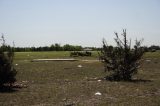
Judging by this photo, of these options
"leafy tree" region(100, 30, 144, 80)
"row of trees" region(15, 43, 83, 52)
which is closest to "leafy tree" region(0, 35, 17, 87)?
"leafy tree" region(100, 30, 144, 80)

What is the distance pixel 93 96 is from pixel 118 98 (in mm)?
1139

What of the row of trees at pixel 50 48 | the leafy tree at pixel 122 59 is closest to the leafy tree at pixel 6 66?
the leafy tree at pixel 122 59

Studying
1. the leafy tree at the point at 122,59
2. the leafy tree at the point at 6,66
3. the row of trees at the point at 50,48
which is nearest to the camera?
the leafy tree at the point at 6,66

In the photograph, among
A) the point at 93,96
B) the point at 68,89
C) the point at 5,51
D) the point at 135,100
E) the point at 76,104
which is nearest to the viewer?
the point at 76,104

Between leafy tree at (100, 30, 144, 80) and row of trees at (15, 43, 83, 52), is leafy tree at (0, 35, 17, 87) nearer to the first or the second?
leafy tree at (100, 30, 144, 80)

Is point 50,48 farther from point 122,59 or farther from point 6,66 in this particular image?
point 6,66

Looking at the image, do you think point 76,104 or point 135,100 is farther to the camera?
point 135,100

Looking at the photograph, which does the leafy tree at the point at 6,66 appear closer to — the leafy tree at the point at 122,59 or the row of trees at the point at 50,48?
the leafy tree at the point at 122,59

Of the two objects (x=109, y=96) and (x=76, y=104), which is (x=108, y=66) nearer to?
(x=109, y=96)

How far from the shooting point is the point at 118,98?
1414cm

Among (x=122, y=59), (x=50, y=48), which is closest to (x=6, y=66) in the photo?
(x=122, y=59)

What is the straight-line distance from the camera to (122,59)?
23.5 metres

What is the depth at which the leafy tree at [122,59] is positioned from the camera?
2309 cm

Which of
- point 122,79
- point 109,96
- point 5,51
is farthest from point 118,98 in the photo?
point 122,79
